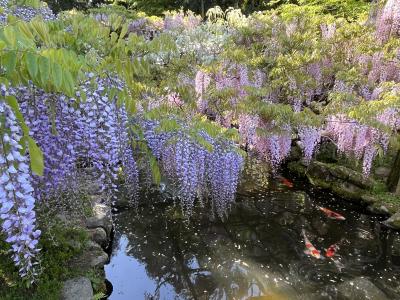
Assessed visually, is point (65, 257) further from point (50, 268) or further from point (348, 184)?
point (348, 184)

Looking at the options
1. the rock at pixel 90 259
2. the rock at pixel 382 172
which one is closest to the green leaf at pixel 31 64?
the rock at pixel 90 259

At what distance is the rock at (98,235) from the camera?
536 cm

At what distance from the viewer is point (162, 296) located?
4.83 metres

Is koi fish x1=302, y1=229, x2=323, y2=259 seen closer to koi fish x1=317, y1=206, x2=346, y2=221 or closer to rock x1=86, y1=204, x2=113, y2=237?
koi fish x1=317, y1=206, x2=346, y2=221

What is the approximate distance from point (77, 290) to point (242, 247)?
8.48 ft

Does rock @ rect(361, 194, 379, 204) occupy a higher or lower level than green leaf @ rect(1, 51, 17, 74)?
lower

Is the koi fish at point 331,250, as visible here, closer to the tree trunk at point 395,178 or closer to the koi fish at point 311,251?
the koi fish at point 311,251

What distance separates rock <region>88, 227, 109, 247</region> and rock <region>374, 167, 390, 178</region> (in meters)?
5.62

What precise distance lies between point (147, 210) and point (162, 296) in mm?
2151

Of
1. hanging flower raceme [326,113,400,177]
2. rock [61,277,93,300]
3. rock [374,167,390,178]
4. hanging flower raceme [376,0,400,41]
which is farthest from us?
hanging flower raceme [376,0,400,41]

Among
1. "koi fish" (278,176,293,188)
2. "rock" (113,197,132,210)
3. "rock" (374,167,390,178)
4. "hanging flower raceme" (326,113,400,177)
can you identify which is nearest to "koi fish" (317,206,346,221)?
"hanging flower raceme" (326,113,400,177)

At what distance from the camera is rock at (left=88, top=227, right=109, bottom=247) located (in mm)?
5355

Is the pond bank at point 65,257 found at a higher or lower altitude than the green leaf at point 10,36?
lower

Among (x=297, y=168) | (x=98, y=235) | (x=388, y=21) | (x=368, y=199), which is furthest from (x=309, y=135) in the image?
(x=98, y=235)
